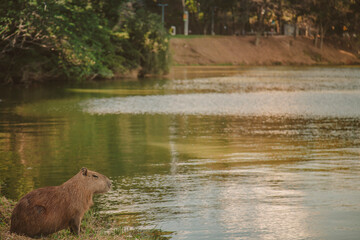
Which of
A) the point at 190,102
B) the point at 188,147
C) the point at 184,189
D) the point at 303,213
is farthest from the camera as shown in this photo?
the point at 190,102

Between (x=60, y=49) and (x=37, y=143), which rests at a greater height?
(x=60, y=49)

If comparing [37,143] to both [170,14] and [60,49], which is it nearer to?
[60,49]

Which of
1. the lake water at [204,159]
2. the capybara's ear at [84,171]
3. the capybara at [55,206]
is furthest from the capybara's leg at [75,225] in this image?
the lake water at [204,159]

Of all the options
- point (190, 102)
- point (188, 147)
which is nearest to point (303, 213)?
point (188, 147)

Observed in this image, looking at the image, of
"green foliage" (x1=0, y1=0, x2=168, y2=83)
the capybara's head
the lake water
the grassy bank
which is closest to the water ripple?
the lake water

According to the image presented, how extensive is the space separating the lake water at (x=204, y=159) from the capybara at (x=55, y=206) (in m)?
1.66

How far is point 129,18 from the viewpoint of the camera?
5369 centimetres

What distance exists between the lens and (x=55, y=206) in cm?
780

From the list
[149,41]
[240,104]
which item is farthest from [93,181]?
[149,41]

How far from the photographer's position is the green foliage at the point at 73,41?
106 ft

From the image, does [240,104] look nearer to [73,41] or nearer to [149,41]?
[73,41]

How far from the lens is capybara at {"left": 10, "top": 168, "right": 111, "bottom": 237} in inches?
297

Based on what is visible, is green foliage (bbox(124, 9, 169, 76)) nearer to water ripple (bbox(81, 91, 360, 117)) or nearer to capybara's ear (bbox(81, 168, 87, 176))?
water ripple (bbox(81, 91, 360, 117))

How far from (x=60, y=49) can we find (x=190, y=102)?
7.36 m
